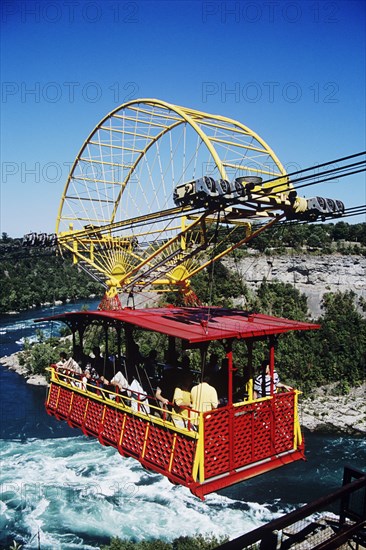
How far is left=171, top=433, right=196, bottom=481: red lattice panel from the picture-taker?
558cm

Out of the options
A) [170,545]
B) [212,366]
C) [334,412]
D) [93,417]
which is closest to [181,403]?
[212,366]

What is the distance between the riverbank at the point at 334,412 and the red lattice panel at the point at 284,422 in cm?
1716

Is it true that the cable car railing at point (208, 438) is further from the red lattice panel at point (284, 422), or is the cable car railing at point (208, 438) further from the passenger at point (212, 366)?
the passenger at point (212, 366)

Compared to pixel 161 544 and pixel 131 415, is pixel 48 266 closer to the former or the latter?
pixel 161 544

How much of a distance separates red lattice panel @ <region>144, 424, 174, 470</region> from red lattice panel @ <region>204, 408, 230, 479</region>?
1.78ft

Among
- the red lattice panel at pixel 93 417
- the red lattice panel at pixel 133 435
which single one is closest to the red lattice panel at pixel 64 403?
the red lattice panel at pixel 93 417

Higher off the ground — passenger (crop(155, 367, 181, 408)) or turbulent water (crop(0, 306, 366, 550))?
passenger (crop(155, 367, 181, 408))

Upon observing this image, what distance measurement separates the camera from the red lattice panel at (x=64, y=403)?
8375 millimetres

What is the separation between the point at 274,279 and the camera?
110 feet

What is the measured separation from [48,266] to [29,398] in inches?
1734

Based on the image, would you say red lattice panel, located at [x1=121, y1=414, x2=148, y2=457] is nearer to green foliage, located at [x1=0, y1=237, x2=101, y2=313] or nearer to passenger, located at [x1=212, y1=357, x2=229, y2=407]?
passenger, located at [x1=212, y1=357, x2=229, y2=407]

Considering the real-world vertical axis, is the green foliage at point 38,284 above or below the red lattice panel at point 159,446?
below

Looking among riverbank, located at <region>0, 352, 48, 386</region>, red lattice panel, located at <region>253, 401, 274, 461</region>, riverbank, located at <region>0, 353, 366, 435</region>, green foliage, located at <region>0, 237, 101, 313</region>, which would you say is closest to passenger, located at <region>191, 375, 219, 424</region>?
red lattice panel, located at <region>253, 401, 274, 461</region>

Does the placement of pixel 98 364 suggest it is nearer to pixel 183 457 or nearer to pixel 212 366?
pixel 212 366
